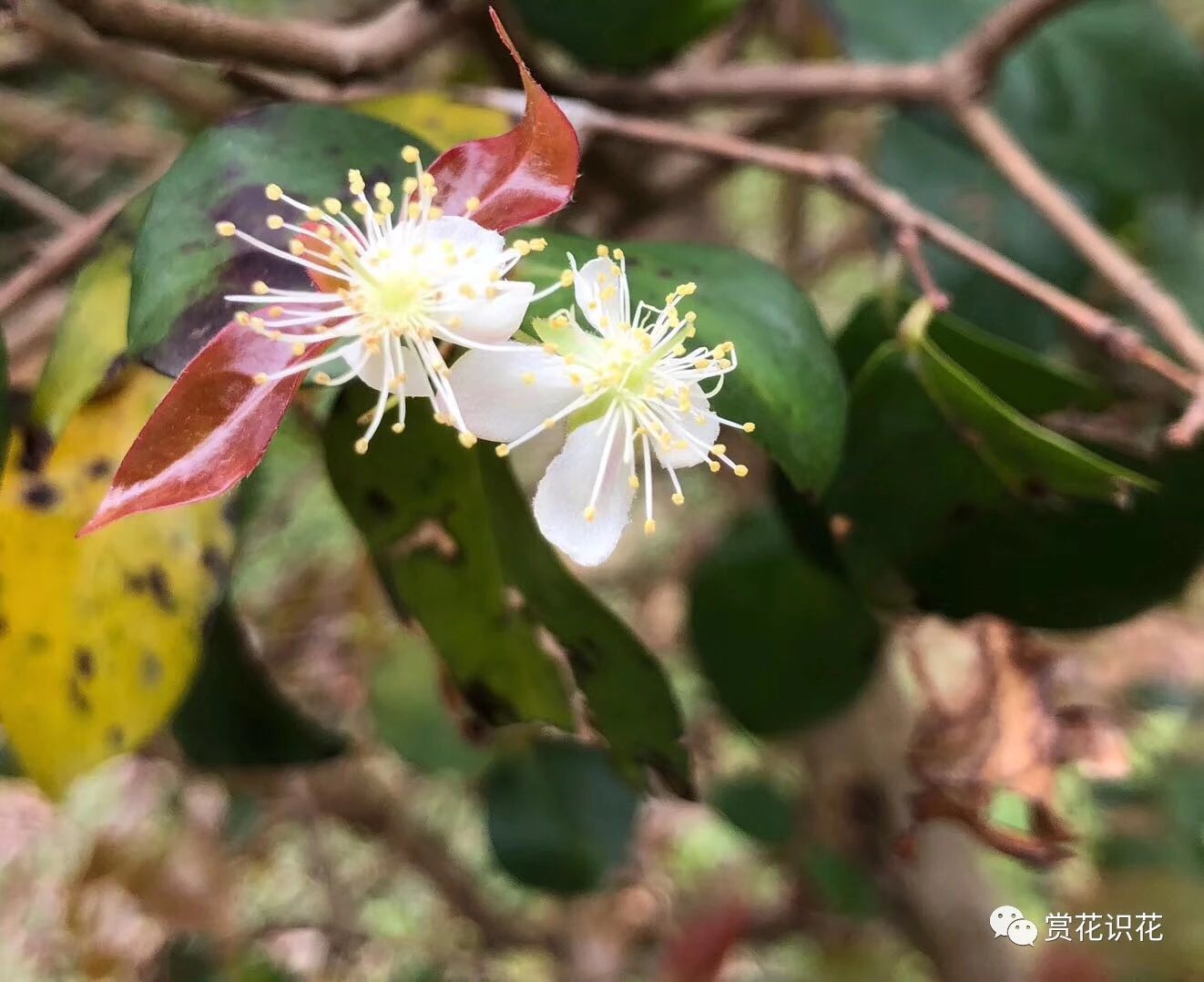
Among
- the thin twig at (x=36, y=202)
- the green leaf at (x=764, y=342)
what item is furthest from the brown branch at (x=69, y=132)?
the green leaf at (x=764, y=342)

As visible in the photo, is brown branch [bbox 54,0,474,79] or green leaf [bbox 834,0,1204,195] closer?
brown branch [bbox 54,0,474,79]

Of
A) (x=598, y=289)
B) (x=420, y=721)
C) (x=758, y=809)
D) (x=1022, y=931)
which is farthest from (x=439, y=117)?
(x=758, y=809)

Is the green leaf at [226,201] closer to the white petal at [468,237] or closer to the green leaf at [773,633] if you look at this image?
the white petal at [468,237]

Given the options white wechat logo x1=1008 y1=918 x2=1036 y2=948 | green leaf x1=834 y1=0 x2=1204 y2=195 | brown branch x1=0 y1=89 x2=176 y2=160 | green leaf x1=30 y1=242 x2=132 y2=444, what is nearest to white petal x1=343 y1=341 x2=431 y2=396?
green leaf x1=30 y1=242 x2=132 y2=444

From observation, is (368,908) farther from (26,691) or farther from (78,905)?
(26,691)

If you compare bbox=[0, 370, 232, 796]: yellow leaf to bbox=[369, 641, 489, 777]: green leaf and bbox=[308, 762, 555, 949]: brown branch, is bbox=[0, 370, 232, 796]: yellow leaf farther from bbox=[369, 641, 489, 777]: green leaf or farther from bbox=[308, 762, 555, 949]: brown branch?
bbox=[308, 762, 555, 949]: brown branch
